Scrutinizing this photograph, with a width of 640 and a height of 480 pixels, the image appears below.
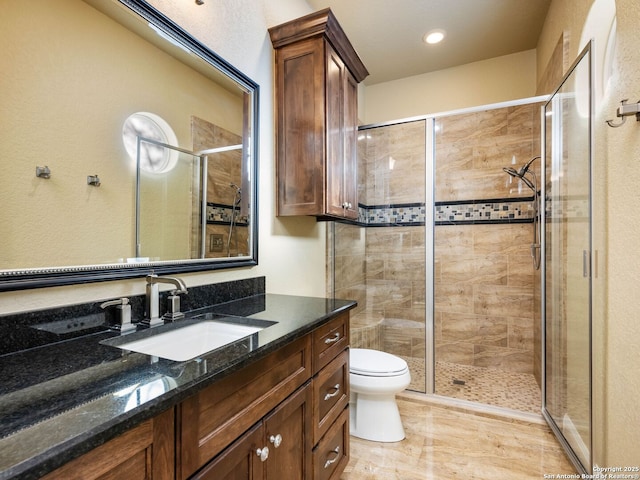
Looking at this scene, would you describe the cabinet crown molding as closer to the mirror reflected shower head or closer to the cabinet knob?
the mirror reflected shower head

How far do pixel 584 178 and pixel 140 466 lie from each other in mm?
2040

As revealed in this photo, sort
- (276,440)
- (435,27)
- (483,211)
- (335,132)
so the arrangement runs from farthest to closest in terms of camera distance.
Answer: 1. (483,211)
2. (435,27)
3. (335,132)
4. (276,440)

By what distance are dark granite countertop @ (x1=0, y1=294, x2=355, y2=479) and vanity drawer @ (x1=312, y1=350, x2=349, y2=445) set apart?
14.2 inches

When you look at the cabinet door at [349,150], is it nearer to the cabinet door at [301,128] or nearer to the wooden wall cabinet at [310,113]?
the wooden wall cabinet at [310,113]

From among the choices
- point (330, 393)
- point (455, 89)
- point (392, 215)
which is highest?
point (455, 89)

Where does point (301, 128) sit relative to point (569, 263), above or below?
above

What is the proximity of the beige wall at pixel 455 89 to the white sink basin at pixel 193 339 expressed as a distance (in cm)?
289

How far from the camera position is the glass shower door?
5.13 ft

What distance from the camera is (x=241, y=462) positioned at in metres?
0.85

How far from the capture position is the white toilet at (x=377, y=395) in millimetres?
1883

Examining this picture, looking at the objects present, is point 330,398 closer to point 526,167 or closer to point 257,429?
point 257,429

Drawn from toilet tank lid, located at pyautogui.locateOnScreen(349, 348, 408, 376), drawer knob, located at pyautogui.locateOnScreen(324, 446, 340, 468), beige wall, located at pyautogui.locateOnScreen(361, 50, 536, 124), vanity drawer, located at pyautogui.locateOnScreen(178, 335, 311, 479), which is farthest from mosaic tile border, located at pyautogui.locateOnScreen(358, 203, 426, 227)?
vanity drawer, located at pyautogui.locateOnScreen(178, 335, 311, 479)

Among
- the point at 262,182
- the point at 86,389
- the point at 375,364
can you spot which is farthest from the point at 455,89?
the point at 86,389

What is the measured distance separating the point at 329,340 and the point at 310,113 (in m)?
1.20
